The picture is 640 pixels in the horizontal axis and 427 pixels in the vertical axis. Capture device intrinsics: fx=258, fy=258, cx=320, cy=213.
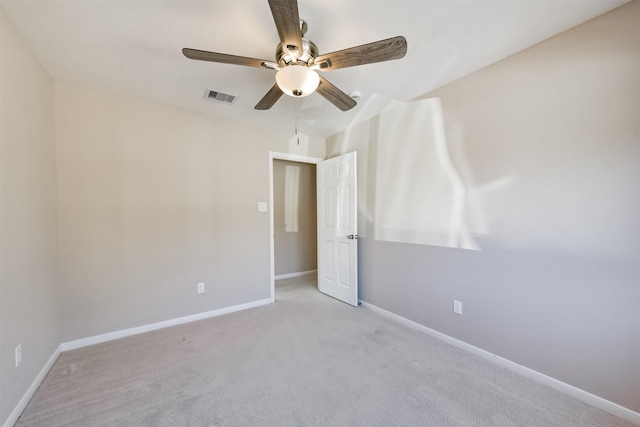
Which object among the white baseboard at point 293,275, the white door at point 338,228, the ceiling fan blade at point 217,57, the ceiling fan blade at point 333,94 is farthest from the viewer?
the white baseboard at point 293,275

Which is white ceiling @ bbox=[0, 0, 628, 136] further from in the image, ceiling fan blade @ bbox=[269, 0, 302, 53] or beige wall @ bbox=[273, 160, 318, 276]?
beige wall @ bbox=[273, 160, 318, 276]

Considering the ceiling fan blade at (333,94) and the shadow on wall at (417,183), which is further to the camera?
the shadow on wall at (417,183)

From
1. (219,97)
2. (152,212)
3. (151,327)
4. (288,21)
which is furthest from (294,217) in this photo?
(288,21)

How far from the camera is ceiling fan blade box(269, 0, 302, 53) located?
1.12 m

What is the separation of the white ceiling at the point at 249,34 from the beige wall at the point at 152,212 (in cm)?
40

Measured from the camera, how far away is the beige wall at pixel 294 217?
4855 millimetres

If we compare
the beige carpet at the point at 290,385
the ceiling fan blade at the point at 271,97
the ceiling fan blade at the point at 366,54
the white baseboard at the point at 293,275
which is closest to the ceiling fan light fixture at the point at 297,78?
the ceiling fan blade at the point at 366,54

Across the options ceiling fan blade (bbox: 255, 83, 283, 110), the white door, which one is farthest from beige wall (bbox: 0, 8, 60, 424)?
the white door

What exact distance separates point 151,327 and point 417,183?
3160 millimetres

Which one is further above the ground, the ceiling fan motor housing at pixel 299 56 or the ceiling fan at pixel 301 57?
the ceiling fan motor housing at pixel 299 56

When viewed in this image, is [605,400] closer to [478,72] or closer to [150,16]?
[478,72]

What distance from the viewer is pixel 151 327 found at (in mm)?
2717

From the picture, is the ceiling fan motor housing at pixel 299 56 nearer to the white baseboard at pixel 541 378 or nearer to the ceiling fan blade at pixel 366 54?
the ceiling fan blade at pixel 366 54

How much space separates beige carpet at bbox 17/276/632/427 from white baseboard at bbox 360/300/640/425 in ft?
0.16
